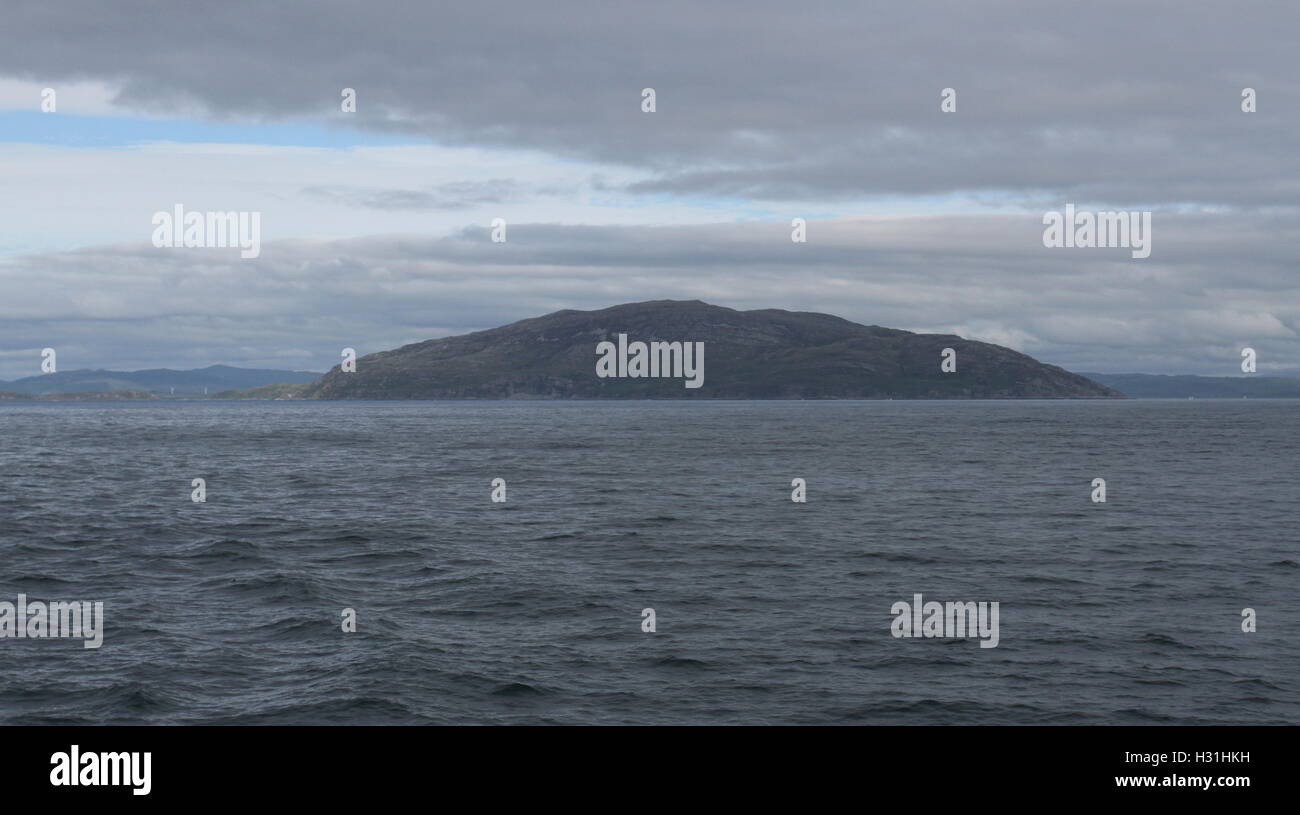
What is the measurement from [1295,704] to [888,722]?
10.7m

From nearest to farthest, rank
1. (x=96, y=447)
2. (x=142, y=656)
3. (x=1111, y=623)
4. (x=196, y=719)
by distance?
1. (x=196, y=719)
2. (x=142, y=656)
3. (x=1111, y=623)
4. (x=96, y=447)

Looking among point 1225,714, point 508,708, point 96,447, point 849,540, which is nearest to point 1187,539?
point 849,540

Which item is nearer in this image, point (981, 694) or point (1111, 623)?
point (981, 694)

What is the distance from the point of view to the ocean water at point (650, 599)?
82.8 ft

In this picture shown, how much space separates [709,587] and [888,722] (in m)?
16.9

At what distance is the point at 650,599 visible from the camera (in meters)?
38.0

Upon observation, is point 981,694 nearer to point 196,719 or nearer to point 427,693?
point 427,693

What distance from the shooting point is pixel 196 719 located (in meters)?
23.4

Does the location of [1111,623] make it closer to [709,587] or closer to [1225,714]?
[1225,714]

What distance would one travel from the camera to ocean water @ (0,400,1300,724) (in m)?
25.2
